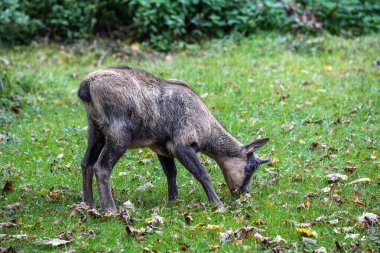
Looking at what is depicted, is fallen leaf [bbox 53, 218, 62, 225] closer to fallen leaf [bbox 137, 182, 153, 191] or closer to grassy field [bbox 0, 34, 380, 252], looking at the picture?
grassy field [bbox 0, 34, 380, 252]

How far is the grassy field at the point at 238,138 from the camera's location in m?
6.12

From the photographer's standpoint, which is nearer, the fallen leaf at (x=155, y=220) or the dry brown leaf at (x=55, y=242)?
the dry brown leaf at (x=55, y=242)

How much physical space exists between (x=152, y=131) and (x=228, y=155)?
115 cm

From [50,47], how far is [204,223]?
10.2 m

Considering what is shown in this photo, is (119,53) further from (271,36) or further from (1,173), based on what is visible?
(1,173)

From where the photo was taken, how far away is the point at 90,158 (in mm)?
7344

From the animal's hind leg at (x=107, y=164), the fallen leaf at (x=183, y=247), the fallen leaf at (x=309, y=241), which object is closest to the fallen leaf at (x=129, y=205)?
the animal's hind leg at (x=107, y=164)

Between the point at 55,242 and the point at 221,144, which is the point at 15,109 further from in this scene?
the point at 55,242

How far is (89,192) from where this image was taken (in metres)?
7.27

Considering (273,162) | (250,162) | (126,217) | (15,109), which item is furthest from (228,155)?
(15,109)

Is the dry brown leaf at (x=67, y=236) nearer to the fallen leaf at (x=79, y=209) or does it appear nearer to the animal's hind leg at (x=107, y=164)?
the fallen leaf at (x=79, y=209)

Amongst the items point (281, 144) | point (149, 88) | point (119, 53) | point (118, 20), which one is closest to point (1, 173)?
point (149, 88)

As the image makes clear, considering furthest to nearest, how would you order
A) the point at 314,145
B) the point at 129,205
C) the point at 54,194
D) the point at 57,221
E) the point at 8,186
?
the point at 314,145 < the point at 8,186 < the point at 54,194 < the point at 129,205 < the point at 57,221

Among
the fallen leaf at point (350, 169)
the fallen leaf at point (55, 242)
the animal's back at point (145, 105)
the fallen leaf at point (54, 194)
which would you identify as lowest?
the fallen leaf at point (350, 169)
